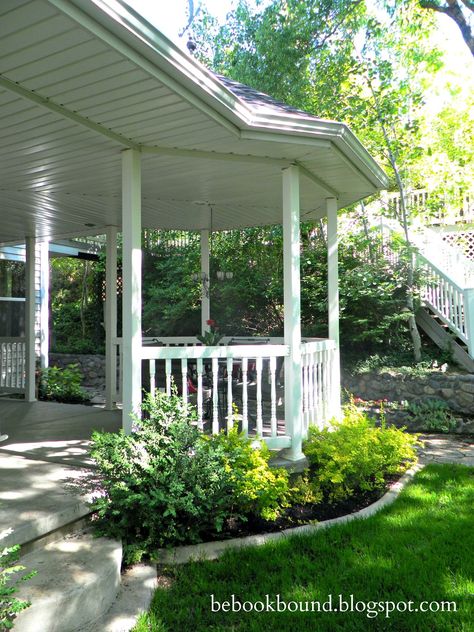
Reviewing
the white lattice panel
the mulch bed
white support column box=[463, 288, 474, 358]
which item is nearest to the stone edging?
the mulch bed

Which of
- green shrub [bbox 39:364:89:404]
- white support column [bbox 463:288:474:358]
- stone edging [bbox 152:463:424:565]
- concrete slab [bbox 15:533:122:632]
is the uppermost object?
white support column [bbox 463:288:474:358]

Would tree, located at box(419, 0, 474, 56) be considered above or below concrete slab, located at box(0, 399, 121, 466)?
above

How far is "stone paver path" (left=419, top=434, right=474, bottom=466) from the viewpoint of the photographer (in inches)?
209

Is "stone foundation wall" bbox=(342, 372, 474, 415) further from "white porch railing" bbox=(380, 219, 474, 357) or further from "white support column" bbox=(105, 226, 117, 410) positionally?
"white support column" bbox=(105, 226, 117, 410)

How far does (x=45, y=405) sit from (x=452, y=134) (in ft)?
41.8

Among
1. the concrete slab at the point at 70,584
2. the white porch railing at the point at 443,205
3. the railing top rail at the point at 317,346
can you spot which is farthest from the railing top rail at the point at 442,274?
the concrete slab at the point at 70,584

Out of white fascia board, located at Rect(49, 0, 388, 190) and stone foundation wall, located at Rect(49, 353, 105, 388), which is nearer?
white fascia board, located at Rect(49, 0, 388, 190)

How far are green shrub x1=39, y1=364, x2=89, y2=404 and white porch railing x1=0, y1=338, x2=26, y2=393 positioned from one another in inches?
13.5

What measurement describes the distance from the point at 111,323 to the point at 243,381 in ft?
12.2

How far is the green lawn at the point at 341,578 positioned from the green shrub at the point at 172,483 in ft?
0.79

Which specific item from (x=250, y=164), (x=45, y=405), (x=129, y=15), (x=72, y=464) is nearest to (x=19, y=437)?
(x=72, y=464)

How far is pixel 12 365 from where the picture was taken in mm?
8219

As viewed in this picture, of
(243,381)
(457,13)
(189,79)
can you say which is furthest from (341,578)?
(457,13)

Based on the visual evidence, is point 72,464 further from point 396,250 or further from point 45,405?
point 396,250
